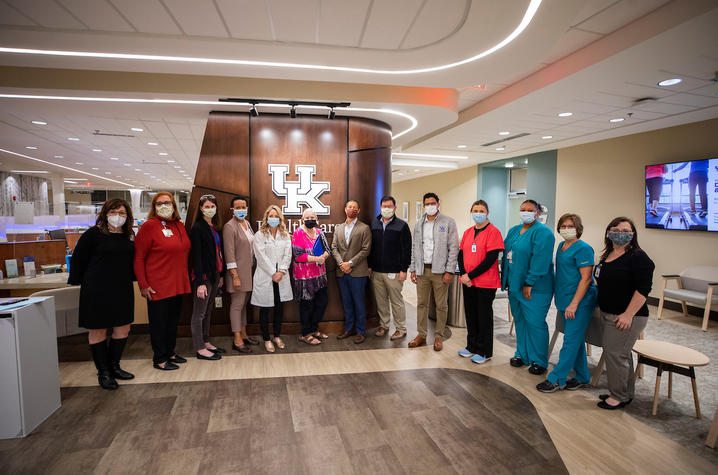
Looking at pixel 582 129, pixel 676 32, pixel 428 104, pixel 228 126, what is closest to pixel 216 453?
pixel 228 126

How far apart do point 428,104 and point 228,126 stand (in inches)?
100.0

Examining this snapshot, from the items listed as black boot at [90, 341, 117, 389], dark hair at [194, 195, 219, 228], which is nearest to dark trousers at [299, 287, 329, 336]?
dark hair at [194, 195, 219, 228]

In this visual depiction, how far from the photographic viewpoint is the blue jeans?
4.37m

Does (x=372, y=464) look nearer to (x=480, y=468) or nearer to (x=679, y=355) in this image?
(x=480, y=468)

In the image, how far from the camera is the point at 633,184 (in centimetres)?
660

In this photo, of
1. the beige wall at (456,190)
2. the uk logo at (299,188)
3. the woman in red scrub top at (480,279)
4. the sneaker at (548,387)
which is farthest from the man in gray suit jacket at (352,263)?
the beige wall at (456,190)

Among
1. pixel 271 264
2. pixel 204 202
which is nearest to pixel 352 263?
pixel 271 264

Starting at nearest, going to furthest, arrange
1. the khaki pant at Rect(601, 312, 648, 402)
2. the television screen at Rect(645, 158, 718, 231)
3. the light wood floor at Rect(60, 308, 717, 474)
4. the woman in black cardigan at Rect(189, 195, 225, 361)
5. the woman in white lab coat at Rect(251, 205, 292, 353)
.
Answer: the light wood floor at Rect(60, 308, 717, 474), the khaki pant at Rect(601, 312, 648, 402), the woman in black cardigan at Rect(189, 195, 225, 361), the woman in white lab coat at Rect(251, 205, 292, 353), the television screen at Rect(645, 158, 718, 231)

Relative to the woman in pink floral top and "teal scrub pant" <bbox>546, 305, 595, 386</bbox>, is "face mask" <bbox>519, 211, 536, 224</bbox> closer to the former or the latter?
"teal scrub pant" <bbox>546, 305, 595, 386</bbox>

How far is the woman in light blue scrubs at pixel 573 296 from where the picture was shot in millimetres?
3008

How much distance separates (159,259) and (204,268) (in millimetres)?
445

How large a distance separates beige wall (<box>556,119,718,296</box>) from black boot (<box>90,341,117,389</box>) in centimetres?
819

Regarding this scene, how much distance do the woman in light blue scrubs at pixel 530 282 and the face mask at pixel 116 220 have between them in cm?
364

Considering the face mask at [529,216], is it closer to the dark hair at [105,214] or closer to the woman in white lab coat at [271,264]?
the woman in white lab coat at [271,264]
